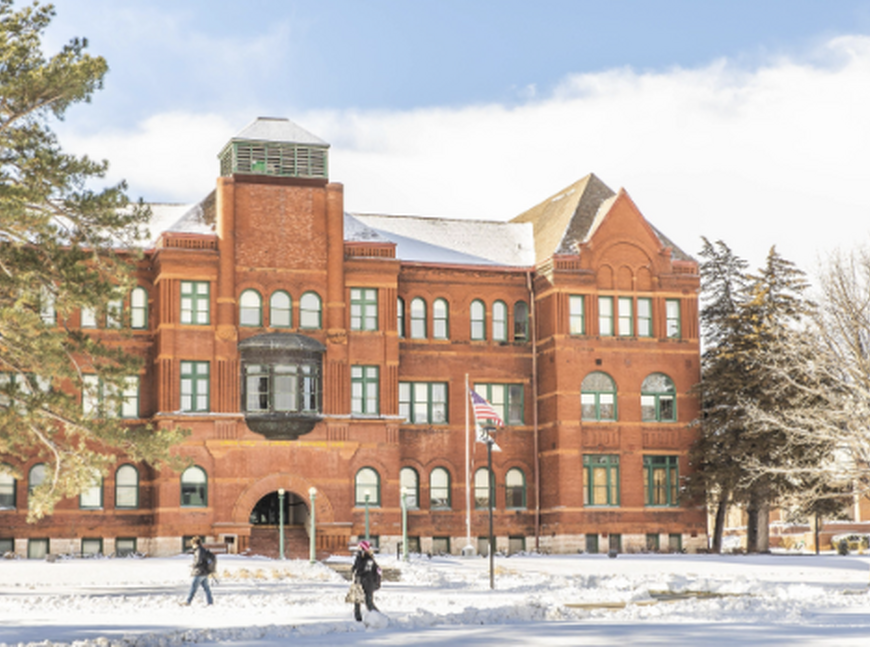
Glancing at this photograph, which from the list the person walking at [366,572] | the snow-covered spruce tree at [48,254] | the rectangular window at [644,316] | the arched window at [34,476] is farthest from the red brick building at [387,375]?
the person walking at [366,572]

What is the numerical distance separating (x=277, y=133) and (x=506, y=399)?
49.6 feet

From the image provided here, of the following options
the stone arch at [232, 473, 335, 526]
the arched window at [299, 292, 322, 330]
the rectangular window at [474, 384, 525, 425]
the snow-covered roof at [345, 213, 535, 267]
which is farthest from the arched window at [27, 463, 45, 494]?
the rectangular window at [474, 384, 525, 425]

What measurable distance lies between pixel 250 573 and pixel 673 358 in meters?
24.5

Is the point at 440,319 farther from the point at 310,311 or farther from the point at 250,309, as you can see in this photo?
the point at 250,309

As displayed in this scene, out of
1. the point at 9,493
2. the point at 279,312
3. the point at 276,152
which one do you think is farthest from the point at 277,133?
the point at 9,493

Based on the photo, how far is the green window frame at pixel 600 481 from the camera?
54062mm

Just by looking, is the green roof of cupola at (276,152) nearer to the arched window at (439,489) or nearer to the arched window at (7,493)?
the arched window at (439,489)

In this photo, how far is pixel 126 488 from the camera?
2014 inches

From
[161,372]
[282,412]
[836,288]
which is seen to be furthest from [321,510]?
[836,288]

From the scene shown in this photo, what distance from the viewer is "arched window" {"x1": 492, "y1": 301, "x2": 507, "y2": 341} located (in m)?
56.3

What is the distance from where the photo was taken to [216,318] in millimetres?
50625

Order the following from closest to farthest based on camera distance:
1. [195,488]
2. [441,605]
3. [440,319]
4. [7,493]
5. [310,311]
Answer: [441,605]
[195,488]
[7,493]
[310,311]
[440,319]

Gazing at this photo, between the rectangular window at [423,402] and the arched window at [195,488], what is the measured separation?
9.28 m

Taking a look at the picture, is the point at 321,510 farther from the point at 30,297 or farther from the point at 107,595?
the point at 30,297
